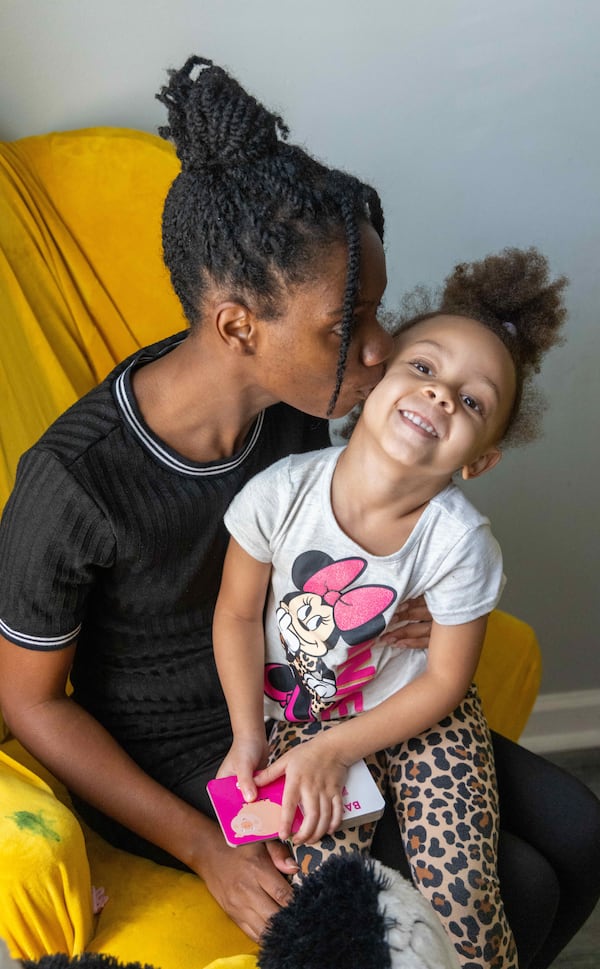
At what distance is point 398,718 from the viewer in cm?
108

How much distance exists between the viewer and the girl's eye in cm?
106

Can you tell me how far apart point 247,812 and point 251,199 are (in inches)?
25.3

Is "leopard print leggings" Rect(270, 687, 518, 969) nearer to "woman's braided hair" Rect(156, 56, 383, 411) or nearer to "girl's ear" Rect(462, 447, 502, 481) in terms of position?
"girl's ear" Rect(462, 447, 502, 481)

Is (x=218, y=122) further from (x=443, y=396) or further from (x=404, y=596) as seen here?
(x=404, y=596)

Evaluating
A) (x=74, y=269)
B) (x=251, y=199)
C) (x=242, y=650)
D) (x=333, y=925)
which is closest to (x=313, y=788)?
(x=242, y=650)

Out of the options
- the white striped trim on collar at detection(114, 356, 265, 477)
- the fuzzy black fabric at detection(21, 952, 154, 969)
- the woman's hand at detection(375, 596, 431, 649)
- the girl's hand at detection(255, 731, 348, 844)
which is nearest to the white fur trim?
the fuzzy black fabric at detection(21, 952, 154, 969)

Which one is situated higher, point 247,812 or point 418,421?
point 418,421

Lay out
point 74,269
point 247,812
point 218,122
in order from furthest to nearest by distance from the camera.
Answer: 1. point 74,269
2. point 247,812
3. point 218,122

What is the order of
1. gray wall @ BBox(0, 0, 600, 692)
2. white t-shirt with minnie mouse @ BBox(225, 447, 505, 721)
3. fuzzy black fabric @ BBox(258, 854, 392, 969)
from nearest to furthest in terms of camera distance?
fuzzy black fabric @ BBox(258, 854, 392, 969) → white t-shirt with minnie mouse @ BBox(225, 447, 505, 721) → gray wall @ BBox(0, 0, 600, 692)

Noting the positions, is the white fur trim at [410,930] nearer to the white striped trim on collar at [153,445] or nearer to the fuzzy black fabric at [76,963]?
the fuzzy black fabric at [76,963]

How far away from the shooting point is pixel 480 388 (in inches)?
41.6

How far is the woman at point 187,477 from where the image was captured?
39.0 inches

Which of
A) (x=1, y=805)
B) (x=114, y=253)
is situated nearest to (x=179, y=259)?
(x=114, y=253)

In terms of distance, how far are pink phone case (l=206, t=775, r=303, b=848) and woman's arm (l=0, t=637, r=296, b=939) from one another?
0.06 metres
